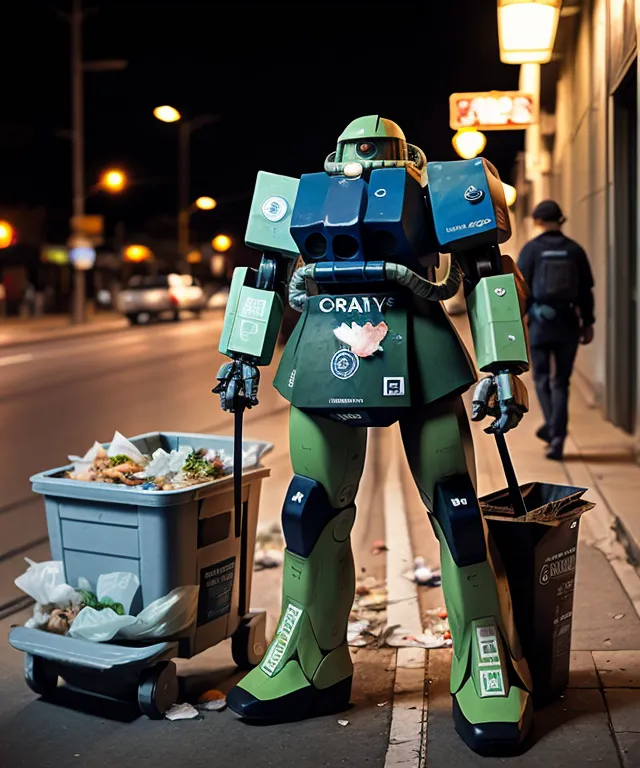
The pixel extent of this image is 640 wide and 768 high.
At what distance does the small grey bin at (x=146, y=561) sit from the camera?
3.80 metres

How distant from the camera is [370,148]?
3.74 metres

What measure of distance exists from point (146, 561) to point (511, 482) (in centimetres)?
133

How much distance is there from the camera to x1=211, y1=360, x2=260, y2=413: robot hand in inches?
152

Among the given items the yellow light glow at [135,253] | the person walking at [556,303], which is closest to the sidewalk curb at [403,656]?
the person walking at [556,303]

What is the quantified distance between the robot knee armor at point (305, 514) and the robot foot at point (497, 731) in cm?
79

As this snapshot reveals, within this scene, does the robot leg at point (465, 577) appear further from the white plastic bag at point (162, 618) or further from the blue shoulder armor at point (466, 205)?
the white plastic bag at point (162, 618)

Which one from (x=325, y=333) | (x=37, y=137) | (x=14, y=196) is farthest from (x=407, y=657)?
(x=14, y=196)

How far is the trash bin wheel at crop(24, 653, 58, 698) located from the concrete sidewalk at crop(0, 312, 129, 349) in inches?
769

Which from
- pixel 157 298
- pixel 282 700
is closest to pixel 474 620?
pixel 282 700

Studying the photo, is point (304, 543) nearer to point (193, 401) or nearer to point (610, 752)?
point (610, 752)

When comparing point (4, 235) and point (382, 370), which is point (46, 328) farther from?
point (382, 370)

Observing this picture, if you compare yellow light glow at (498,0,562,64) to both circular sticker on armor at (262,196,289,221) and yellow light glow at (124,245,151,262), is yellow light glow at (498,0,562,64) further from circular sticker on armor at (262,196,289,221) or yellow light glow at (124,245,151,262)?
yellow light glow at (124,245,151,262)

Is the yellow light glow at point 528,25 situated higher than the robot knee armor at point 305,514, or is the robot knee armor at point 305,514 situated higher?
the yellow light glow at point 528,25

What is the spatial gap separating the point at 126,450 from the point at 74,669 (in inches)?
35.5
